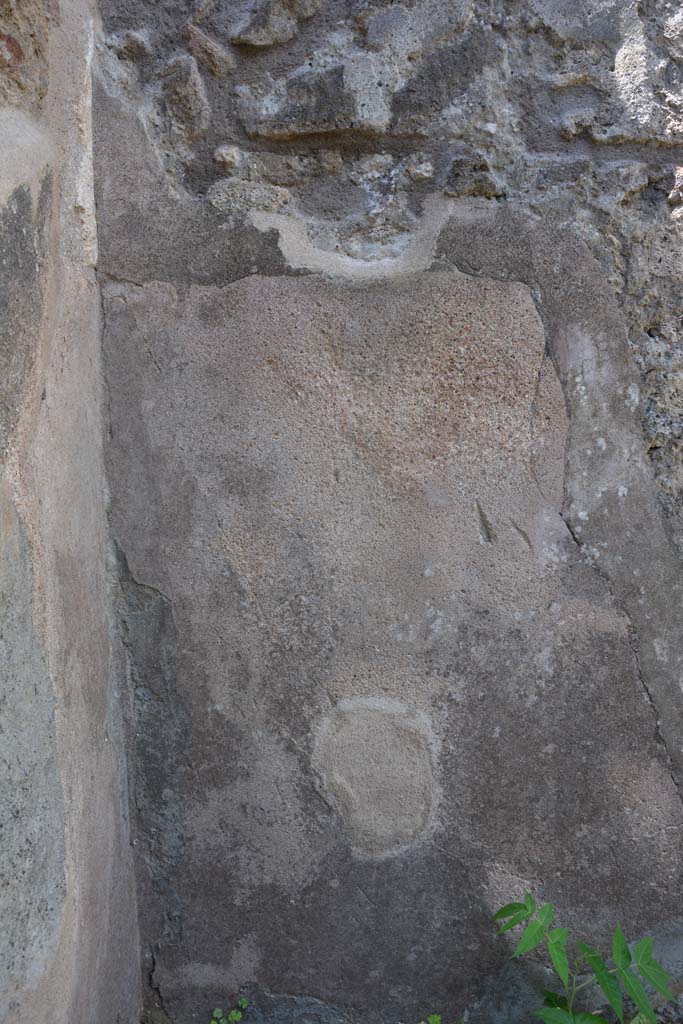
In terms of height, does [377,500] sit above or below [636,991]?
above

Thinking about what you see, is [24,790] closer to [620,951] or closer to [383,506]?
[383,506]

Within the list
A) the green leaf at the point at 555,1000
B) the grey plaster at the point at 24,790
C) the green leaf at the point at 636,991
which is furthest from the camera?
the green leaf at the point at 555,1000

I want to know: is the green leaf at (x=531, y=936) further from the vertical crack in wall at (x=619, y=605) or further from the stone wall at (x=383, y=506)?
the vertical crack in wall at (x=619, y=605)

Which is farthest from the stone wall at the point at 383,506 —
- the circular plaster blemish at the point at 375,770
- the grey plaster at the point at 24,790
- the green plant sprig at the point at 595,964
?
the grey plaster at the point at 24,790

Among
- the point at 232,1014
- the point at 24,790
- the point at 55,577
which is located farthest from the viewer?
the point at 232,1014


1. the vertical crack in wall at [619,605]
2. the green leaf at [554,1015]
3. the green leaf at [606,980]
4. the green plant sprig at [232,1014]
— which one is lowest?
the green plant sprig at [232,1014]

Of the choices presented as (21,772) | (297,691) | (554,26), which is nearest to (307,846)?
(297,691)

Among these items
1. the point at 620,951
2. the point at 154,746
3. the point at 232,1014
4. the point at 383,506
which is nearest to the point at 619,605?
the point at 383,506

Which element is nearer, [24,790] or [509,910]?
[24,790]

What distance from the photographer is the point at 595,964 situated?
1537 millimetres

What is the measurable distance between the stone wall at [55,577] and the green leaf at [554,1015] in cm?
74

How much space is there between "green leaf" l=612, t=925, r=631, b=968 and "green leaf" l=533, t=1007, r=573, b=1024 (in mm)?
138

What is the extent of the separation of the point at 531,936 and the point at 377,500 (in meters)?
0.79

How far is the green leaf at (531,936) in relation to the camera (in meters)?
1.48
